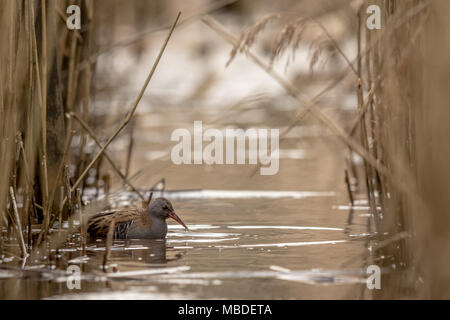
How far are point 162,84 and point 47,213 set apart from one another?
36.1 ft

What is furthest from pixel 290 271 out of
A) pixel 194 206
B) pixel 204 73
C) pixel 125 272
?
pixel 204 73

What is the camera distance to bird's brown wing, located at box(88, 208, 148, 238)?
631cm
